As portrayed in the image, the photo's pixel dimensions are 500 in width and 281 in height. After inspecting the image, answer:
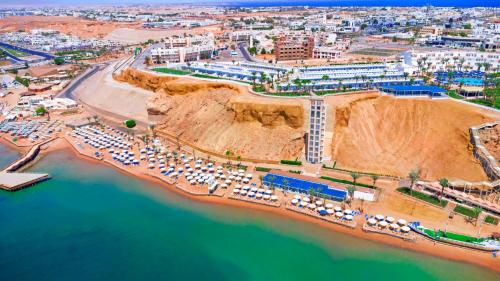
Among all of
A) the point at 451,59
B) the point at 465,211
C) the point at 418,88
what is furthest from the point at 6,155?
the point at 451,59

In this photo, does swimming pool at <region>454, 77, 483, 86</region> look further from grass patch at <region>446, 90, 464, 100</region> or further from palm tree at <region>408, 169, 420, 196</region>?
palm tree at <region>408, 169, 420, 196</region>

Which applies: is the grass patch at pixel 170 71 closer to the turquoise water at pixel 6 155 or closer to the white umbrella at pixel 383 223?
the turquoise water at pixel 6 155

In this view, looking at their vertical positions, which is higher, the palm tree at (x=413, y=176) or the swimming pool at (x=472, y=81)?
the swimming pool at (x=472, y=81)

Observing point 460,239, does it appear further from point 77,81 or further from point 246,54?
point 77,81

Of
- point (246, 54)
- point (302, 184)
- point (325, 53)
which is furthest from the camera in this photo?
point (246, 54)

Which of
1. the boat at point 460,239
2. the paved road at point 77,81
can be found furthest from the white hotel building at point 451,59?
the paved road at point 77,81

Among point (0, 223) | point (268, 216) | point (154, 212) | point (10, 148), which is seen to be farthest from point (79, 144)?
point (268, 216)
